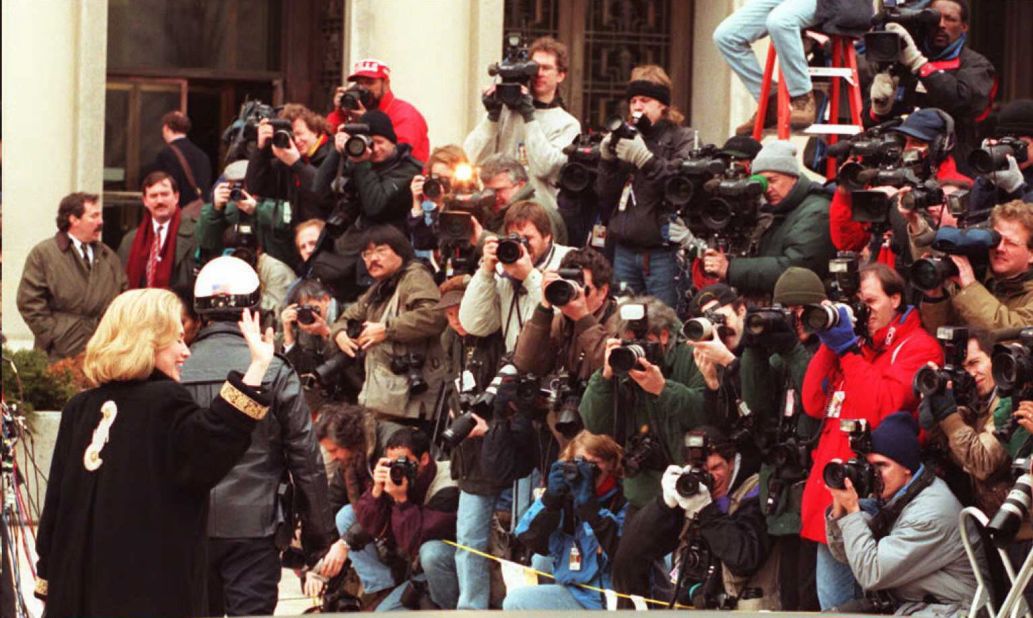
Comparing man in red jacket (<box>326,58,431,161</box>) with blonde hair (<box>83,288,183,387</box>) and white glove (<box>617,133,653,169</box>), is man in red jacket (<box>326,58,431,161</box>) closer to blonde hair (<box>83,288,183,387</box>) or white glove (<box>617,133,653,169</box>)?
white glove (<box>617,133,653,169</box>)

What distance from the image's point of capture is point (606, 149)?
38.6 feet

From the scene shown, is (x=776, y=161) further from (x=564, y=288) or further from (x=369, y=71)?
(x=369, y=71)

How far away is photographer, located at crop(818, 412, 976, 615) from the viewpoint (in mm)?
9438

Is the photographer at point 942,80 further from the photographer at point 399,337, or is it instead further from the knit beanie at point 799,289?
the photographer at point 399,337

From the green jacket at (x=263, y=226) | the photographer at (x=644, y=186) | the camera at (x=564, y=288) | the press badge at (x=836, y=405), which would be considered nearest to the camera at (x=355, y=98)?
the green jacket at (x=263, y=226)

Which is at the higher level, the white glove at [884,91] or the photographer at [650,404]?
the white glove at [884,91]

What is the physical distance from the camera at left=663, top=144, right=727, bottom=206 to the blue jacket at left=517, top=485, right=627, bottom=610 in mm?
1293

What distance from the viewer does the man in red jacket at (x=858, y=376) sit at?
9.75 m

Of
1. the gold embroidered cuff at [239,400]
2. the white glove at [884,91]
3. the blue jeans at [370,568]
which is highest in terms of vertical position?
the white glove at [884,91]

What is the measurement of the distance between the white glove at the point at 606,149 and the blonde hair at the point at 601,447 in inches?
57.9

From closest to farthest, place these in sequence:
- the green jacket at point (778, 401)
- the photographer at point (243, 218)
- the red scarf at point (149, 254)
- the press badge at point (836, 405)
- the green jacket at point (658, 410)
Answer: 1. the press badge at point (836, 405)
2. the green jacket at point (778, 401)
3. the green jacket at point (658, 410)
4. the photographer at point (243, 218)
5. the red scarf at point (149, 254)

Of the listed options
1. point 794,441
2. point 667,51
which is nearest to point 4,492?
point 794,441

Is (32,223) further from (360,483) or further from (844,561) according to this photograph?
(844,561)

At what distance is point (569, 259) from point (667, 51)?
9024mm
